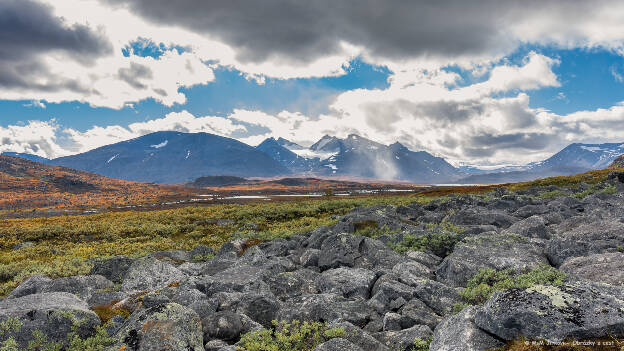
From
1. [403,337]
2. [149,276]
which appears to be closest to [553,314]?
[403,337]

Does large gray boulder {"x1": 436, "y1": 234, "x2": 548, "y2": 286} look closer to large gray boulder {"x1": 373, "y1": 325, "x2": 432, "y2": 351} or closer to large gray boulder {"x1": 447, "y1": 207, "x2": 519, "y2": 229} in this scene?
large gray boulder {"x1": 373, "y1": 325, "x2": 432, "y2": 351}

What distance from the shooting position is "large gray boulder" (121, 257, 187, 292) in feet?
53.0

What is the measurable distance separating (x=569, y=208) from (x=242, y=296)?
30.2m

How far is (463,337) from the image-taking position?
721 cm

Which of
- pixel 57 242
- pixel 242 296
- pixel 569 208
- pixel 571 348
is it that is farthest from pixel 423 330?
pixel 57 242

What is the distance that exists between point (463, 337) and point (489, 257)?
843 cm

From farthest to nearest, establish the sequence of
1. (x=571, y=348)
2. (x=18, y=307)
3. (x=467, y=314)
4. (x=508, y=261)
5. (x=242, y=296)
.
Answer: (x=508, y=261) < (x=242, y=296) < (x=18, y=307) < (x=467, y=314) < (x=571, y=348)

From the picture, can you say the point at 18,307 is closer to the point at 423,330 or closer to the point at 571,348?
the point at 423,330

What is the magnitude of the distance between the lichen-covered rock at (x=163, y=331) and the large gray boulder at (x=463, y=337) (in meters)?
6.33

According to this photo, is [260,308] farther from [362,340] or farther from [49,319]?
[49,319]

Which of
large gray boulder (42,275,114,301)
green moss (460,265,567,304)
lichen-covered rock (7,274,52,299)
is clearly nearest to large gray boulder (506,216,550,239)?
green moss (460,265,567,304)

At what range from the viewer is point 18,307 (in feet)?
32.6

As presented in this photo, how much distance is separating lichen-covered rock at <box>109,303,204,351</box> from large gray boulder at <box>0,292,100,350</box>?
1613 mm

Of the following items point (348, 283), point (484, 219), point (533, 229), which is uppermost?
point (533, 229)
